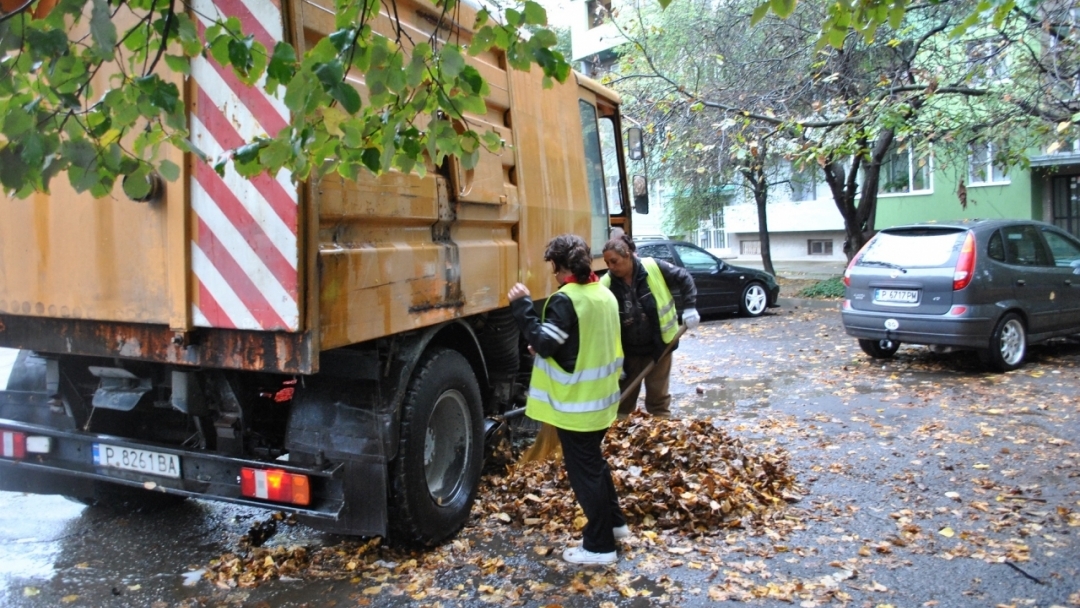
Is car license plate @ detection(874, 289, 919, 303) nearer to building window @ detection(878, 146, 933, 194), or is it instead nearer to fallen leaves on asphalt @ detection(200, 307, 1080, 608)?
fallen leaves on asphalt @ detection(200, 307, 1080, 608)

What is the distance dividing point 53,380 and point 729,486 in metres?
3.68

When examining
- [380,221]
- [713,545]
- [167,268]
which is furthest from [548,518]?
[167,268]

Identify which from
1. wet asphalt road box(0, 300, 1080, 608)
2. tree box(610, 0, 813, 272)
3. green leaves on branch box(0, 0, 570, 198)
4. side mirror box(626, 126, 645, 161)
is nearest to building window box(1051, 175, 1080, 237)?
tree box(610, 0, 813, 272)

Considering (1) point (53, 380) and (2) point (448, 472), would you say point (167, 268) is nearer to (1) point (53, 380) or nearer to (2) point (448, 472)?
(1) point (53, 380)

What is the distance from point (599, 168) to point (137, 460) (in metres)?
4.28

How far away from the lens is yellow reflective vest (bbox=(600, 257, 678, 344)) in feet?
19.6

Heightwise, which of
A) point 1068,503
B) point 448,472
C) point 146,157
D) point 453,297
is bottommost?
point 1068,503

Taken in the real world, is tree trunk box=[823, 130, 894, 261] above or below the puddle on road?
above

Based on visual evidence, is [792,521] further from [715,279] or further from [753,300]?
[753,300]

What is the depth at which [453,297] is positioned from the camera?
4.56 metres

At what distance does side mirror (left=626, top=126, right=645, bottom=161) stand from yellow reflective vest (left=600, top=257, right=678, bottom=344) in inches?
63.8

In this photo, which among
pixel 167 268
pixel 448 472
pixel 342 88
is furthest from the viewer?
pixel 448 472

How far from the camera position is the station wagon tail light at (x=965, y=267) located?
28.0ft

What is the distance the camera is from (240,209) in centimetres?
346
